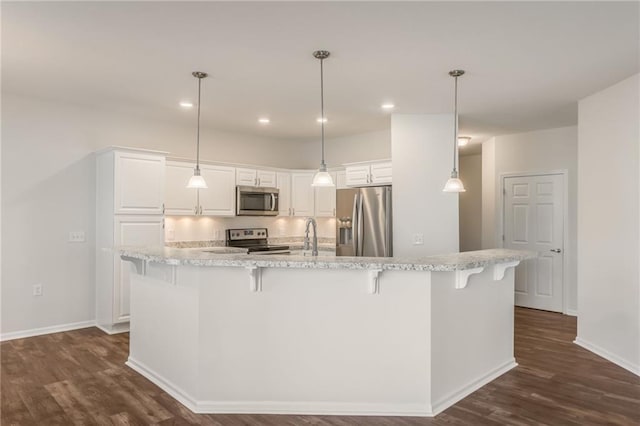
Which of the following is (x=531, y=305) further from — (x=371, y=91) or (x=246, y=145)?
(x=246, y=145)

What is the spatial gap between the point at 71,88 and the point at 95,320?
275cm

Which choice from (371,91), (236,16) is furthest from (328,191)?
(236,16)

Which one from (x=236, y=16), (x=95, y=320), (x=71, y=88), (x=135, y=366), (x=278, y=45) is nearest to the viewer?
(x=236, y=16)

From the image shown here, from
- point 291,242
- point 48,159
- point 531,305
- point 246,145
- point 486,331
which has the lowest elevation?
point 531,305

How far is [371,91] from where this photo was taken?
4391mm

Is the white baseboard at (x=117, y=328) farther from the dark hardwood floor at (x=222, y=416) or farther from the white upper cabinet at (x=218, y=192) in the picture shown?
the white upper cabinet at (x=218, y=192)

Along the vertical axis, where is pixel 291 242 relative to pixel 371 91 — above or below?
below

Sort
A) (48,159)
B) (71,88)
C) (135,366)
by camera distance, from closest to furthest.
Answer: (135,366)
(71,88)
(48,159)

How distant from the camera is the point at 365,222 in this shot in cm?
548

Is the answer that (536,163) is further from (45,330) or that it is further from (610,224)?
(45,330)

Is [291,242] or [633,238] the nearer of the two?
[633,238]

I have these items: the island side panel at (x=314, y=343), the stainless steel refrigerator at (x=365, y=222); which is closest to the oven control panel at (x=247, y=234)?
the stainless steel refrigerator at (x=365, y=222)

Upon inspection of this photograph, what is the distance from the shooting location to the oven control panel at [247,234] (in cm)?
640

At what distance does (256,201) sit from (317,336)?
146 inches
